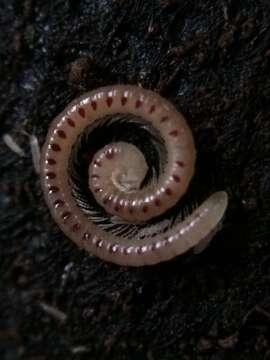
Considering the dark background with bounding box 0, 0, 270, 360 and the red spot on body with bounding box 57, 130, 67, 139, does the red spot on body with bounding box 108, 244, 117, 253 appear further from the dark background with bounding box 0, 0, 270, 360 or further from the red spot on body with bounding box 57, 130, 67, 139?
the red spot on body with bounding box 57, 130, 67, 139

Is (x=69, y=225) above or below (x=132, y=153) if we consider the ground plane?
below

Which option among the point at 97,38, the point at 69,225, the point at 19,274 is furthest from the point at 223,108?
the point at 19,274

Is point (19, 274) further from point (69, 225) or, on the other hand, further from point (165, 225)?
point (165, 225)

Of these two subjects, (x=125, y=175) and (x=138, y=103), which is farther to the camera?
(x=125, y=175)

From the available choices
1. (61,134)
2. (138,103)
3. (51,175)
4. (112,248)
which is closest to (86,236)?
(112,248)

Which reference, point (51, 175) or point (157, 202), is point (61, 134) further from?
point (157, 202)

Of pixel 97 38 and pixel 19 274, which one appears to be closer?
pixel 97 38

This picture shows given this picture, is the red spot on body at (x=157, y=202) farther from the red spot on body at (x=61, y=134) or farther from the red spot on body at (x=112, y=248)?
the red spot on body at (x=61, y=134)
